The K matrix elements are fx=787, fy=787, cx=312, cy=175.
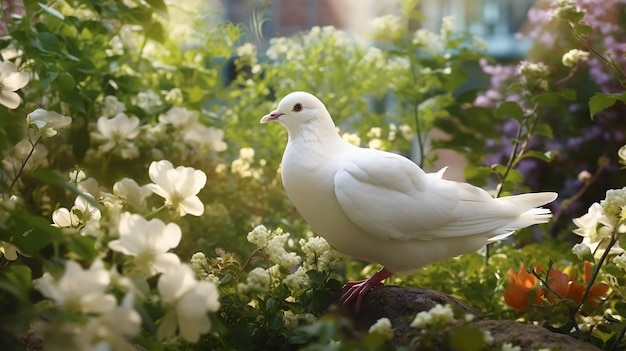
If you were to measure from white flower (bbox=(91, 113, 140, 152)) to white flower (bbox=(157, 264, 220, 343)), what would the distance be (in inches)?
25.4

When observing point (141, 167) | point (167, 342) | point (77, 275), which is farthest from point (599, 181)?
point (77, 275)

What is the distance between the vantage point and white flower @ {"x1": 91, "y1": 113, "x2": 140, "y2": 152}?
117 centimetres

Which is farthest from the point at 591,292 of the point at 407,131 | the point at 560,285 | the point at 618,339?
the point at 407,131

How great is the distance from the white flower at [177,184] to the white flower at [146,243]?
163mm

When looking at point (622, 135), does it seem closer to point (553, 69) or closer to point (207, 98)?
point (553, 69)

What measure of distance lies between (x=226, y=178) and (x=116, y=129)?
0.28 m

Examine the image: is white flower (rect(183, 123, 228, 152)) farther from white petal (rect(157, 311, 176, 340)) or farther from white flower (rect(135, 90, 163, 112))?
white petal (rect(157, 311, 176, 340))

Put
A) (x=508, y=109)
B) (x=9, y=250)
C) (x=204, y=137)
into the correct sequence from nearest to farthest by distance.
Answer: (x=9, y=250), (x=508, y=109), (x=204, y=137)

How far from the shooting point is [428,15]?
335cm

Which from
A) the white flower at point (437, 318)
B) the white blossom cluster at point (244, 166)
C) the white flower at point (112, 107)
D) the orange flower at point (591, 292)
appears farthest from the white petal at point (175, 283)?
the white blossom cluster at point (244, 166)

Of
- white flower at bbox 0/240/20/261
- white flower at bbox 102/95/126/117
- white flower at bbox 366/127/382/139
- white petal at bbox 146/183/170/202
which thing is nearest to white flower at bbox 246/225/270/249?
white petal at bbox 146/183/170/202

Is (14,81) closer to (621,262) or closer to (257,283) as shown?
(257,283)

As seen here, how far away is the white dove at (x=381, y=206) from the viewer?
0.92 m

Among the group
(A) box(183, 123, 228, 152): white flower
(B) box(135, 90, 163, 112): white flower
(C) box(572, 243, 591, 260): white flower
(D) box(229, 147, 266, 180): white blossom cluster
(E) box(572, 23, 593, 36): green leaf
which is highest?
(E) box(572, 23, 593, 36): green leaf
